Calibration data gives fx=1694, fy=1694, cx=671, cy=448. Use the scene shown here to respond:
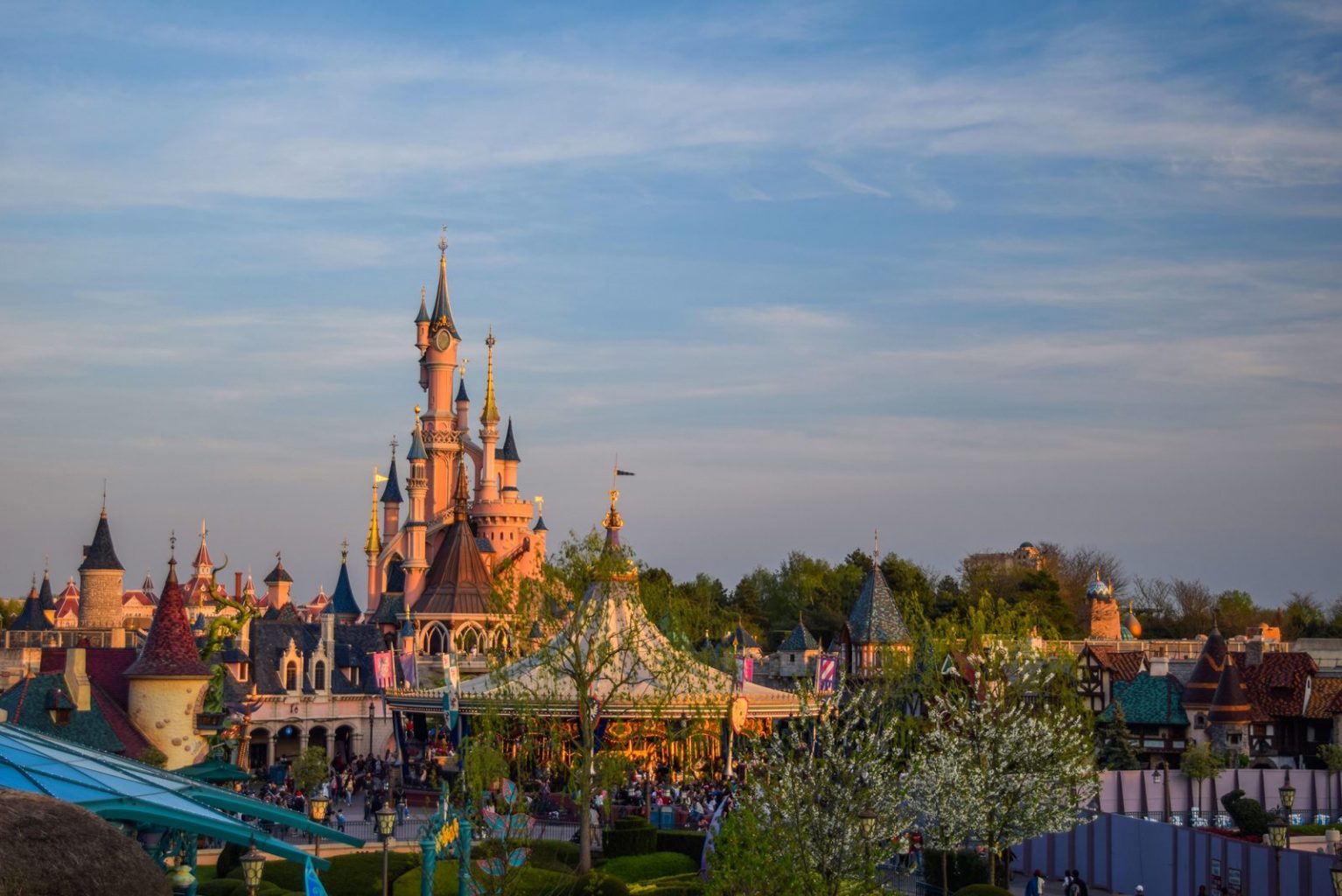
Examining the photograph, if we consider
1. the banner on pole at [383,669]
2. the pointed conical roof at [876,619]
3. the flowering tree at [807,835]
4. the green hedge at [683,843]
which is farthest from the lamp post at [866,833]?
the pointed conical roof at [876,619]

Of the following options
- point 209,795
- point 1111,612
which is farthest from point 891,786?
point 1111,612

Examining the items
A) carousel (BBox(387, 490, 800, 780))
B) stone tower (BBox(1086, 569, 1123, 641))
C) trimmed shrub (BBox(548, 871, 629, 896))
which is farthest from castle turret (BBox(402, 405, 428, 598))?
trimmed shrub (BBox(548, 871, 629, 896))

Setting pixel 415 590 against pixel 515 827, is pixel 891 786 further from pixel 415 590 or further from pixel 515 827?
pixel 415 590

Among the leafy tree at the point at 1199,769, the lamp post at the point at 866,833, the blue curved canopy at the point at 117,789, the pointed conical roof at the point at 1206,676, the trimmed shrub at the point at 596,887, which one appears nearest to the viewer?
the blue curved canopy at the point at 117,789

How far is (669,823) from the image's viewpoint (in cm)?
3594

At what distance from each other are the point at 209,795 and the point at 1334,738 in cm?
4139

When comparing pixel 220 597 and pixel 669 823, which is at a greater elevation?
pixel 220 597

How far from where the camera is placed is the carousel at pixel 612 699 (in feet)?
121

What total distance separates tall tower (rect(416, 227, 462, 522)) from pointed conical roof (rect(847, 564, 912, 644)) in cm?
5249

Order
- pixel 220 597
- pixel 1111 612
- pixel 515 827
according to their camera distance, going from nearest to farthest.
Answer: pixel 515 827, pixel 220 597, pixel 1111 612

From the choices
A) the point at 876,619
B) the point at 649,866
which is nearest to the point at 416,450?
the point at 876,619

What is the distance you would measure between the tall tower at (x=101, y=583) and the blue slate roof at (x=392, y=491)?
2773cm

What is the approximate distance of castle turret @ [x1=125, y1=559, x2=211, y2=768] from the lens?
3094 cm

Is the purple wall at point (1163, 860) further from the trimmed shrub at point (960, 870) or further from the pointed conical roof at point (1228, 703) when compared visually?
the pointed conical roof at point (1228, 703)
